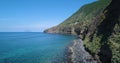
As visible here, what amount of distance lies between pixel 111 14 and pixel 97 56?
42.3 ft

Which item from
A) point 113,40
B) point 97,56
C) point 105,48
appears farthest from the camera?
point 97,56

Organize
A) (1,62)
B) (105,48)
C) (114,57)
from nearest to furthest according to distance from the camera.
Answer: (114,57) → (105,48) → (1,62)

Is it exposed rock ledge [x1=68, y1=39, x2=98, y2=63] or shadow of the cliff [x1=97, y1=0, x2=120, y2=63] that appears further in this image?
exposed rock ledge [x1=68, y1=39, x2=98, y2=63]

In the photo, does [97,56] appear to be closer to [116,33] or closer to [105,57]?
[105,57]

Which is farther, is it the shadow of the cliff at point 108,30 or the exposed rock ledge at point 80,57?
the exposed rock ledge at point 80,57

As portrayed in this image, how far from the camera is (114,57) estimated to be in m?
34.8

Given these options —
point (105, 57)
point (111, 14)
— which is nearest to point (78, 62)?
point (105, 57)

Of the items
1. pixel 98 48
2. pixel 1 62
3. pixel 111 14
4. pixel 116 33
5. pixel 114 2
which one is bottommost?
pixel 1 62

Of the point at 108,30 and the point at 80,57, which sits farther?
the point at 80,57

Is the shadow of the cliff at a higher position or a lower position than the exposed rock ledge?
higher

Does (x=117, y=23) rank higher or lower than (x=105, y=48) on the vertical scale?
higher

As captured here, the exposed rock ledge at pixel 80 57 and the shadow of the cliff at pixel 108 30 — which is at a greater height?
the shadow of the cliff at pixel 108 30

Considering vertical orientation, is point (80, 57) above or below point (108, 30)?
below

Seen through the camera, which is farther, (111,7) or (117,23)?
(111,7)
